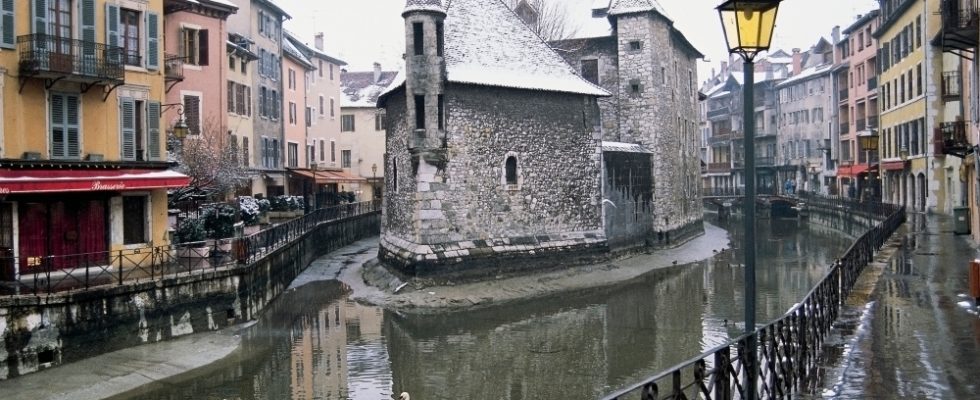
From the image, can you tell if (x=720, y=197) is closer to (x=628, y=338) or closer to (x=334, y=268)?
(x=334, y=268)

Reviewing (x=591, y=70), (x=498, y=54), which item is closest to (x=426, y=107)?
(x=498, y=54)

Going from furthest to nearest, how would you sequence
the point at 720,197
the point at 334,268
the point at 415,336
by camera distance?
the point at 720,197, the point at 334,268, the point at 415,336

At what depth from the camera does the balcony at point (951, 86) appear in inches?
1326

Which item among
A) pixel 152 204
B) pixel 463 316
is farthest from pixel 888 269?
pixel 152 204

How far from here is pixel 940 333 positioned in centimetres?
1253

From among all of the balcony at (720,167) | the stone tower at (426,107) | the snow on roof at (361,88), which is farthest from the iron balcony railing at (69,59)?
the balcony at (720,167)

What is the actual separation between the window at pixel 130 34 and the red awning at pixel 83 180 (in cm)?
287

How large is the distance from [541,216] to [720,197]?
3945 centimetres

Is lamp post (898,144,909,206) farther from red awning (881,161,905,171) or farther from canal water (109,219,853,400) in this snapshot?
canal water (109,219,853,400)

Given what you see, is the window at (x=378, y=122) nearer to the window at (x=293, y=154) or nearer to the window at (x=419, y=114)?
the window at (x=293, y=154)

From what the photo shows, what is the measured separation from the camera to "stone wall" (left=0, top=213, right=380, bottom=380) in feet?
52.3

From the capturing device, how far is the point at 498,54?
1145 inches

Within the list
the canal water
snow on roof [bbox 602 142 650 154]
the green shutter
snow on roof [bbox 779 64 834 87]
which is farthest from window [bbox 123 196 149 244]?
snow on roof [bbox 779 64 834 87]

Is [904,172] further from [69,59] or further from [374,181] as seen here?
[69,59]
